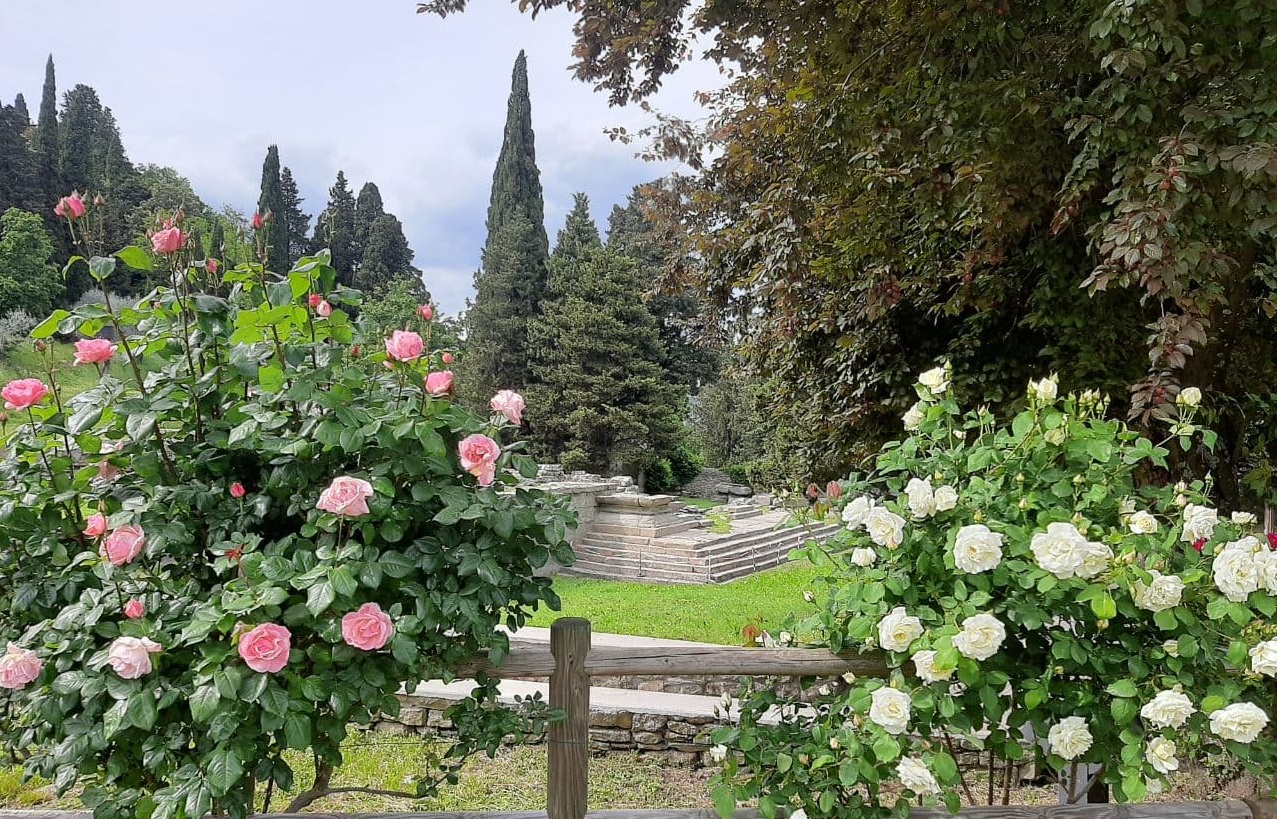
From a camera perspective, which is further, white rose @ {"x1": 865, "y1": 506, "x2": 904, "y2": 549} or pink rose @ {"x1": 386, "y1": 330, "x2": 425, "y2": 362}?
white rose @ {"x1": 865, "y1": 506, "x2": 904, "y2": 549}

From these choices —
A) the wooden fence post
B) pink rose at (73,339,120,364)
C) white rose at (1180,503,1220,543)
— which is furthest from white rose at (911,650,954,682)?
pink rose at (73,339,120,364)

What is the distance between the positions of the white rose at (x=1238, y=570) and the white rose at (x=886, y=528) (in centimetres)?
55

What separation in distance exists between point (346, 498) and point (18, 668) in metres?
0.64

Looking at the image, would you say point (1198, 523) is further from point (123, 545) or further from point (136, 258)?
point (136, 258)

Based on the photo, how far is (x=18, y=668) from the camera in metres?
1.18

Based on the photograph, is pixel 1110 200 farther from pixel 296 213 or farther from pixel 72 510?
pixel 296 213

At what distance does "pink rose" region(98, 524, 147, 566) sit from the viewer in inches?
48.1

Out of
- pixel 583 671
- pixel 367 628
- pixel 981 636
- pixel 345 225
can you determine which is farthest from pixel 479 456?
pixel 345 225

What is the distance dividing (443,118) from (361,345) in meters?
6.22

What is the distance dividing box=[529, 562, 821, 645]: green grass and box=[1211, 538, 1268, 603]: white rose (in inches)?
147

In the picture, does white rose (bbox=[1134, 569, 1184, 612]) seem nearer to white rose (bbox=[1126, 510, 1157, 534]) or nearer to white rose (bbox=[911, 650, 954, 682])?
white rose (bbox=[1126, 510, 1157, 534])

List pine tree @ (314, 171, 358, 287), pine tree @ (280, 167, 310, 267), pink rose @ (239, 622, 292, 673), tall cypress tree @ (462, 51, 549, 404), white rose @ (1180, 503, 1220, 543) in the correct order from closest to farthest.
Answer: pink rose @ (239, 622, 292, 673), white rose @ (1180, 503, 1220, 543), tall cypress tree @ (462, 51, 549, 404), pine tree @ (314, 171, 358, 287), pine tree @ (280, 167, 310, 267)

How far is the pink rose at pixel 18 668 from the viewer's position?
1.17 m

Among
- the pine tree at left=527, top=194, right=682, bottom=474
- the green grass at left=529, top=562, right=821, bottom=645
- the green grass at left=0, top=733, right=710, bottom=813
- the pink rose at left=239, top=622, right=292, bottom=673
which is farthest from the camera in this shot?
the pine tree at left=527, top=194, right=682, bottom=474
